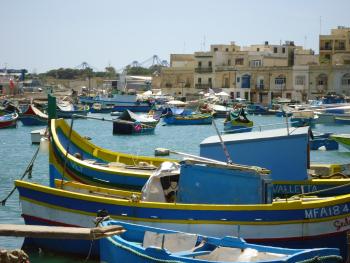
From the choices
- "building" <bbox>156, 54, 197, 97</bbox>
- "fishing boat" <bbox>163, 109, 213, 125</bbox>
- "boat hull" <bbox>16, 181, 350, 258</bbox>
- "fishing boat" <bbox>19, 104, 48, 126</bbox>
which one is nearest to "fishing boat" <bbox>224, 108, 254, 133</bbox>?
"fishing boat" <bbox>163, 109, 213, 125</bbox>

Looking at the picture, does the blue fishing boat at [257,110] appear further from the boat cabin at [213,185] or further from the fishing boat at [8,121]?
the boat cabin at [213,185]

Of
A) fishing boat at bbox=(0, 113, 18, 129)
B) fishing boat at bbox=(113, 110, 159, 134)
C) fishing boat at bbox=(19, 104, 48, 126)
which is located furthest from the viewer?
fishing boat at bbox=(19, 104, 48, 126)

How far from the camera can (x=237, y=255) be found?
13492 millimetres

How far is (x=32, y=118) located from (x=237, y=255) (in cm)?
5859

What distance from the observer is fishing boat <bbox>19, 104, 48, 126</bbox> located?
230 feet

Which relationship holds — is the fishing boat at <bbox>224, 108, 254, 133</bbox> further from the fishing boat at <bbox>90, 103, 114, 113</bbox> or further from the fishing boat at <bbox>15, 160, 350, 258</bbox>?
the fishing boat at <bbox>15, 160, 350, 258</bbox>

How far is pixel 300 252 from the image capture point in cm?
1267

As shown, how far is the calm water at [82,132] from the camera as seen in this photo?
22.1m

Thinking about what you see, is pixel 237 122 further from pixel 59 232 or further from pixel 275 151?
pixel 59 232

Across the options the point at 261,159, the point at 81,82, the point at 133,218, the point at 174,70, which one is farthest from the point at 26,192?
the point at 81,82

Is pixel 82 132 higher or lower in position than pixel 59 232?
lower

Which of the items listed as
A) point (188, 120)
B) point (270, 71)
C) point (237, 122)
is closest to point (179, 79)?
point (270, 71)

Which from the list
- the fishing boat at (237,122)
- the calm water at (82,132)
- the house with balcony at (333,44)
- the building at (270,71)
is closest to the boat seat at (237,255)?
the calm water at (82,132)

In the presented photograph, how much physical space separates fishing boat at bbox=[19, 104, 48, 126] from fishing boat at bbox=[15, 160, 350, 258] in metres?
52.9
